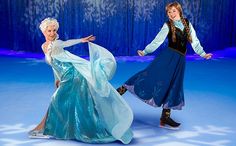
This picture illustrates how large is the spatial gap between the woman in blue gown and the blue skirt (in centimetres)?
43

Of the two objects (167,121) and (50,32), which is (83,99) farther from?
(167,121)

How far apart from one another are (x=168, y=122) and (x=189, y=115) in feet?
1.62

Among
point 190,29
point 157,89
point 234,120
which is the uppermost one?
point 190,29

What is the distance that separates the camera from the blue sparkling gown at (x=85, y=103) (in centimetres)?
365

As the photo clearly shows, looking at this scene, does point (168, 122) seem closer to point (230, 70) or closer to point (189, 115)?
point (189, 115)

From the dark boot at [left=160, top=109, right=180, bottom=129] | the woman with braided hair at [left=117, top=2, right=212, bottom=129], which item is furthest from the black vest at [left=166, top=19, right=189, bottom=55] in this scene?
the dark boot at [left=160, top=109, right=180, bottom=129]

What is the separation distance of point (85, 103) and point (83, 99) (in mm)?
→ 37

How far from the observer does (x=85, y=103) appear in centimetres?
367

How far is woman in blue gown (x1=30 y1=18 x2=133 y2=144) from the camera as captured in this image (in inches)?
143

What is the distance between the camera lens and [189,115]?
4523 mm

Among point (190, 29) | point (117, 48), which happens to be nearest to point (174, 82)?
point (190, 29)

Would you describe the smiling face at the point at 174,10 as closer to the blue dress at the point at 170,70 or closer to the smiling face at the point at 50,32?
the blue dress at the point at 170,70

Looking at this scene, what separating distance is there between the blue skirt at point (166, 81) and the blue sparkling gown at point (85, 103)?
426 mm

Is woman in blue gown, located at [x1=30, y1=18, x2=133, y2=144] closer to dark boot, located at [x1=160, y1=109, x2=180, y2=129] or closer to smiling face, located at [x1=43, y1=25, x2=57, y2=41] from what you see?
smiling face, located at [x1=43, y1=25, x2=57, y2=41]
